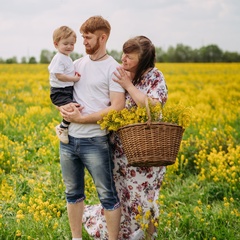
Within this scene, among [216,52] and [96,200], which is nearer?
[96,200]

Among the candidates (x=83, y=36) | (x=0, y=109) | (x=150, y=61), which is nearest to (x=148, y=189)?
(x=150, y=61)

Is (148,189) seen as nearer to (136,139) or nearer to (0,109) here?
(136,139)

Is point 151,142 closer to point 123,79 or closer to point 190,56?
point 123,79

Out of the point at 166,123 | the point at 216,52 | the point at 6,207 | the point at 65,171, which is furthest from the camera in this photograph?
the point at 216,52

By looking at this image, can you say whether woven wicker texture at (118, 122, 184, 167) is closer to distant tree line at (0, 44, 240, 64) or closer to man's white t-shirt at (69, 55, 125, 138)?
man's white t-shirt at (69, 55, 125, 138)

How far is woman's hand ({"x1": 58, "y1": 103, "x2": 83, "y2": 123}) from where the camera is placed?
3.42 m

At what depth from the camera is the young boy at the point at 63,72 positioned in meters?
3.49

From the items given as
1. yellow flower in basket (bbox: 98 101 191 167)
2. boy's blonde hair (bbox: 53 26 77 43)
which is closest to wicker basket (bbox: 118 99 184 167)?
yellow flower in basket (bbox: 98 101 191 167)

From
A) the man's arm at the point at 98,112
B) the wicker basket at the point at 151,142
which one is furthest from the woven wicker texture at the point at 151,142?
the man's arm at the point at 98,112

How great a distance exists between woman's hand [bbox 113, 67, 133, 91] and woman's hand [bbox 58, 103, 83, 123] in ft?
1.18

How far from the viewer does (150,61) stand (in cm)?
350

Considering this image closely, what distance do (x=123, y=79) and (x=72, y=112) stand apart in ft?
1.49

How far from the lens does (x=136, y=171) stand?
3.70 metres

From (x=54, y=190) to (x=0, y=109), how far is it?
4459mm
